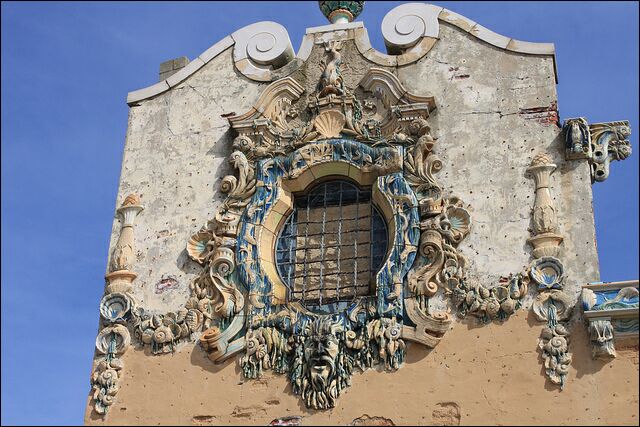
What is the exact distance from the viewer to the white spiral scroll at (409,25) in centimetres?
1388

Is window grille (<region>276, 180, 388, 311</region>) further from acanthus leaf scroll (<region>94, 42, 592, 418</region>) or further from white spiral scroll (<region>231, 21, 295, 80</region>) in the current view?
white spiral scroll (<region>231, 21, 295, 80</region>)

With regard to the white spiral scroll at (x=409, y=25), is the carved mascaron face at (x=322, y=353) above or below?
below

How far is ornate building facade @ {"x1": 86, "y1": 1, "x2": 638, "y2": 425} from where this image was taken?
464 inches

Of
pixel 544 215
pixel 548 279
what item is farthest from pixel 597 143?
pixel 548 279

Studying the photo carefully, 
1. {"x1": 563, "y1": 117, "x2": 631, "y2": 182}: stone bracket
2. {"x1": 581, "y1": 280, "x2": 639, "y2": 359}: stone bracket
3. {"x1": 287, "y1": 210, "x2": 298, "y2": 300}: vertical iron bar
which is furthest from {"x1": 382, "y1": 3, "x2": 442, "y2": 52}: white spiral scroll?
{"x1": 581, "y1": 280, "x2": 639, "y2": 359}: stone bracket

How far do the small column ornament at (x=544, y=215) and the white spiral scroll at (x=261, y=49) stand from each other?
12.0 ft

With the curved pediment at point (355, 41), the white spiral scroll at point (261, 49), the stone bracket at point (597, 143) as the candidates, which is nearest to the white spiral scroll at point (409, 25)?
the curved pediment at point (355, 41)

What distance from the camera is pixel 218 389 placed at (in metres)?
12.5

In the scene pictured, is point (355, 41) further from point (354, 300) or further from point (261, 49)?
point (354, 300)

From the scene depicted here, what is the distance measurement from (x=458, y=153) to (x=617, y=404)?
3.43 m

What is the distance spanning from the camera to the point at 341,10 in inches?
579

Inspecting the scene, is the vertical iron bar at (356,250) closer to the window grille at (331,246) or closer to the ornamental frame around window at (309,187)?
the window grille at (331,246)

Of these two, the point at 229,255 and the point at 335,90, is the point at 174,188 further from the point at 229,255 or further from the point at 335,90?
the point at 335,90

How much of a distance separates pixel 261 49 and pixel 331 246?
9.66 feet
